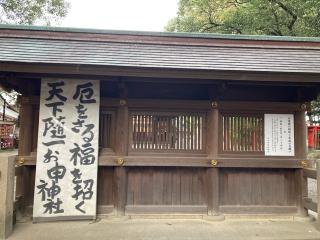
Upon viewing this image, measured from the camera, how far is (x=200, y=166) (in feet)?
21.5

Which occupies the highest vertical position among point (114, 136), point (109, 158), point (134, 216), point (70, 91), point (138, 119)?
point (70, 91)

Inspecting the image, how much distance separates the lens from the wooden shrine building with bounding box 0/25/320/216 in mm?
6266

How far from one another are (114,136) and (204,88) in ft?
7.73

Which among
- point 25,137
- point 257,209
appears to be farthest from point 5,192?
point 257,209

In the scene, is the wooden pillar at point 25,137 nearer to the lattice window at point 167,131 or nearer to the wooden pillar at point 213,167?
the lattice window at point 167,131

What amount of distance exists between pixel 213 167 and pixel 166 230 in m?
1.73

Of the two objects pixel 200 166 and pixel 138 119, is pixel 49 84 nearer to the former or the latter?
pixel 138 119

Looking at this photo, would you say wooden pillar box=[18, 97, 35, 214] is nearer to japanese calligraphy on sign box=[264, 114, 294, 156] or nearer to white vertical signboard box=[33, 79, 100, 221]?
white vertical signboard box=[33, 79, 100, 221]

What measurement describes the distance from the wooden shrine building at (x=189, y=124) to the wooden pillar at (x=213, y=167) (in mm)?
23

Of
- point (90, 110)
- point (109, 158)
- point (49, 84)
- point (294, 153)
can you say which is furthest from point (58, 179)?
point (294, 153)

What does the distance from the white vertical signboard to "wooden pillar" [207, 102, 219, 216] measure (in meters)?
2.54

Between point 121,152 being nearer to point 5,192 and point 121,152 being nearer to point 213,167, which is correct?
point 213,167

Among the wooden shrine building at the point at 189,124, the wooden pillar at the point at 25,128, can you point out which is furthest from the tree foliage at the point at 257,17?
the wooden pillar at the point at 25,128

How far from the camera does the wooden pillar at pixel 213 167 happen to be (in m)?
6.52
